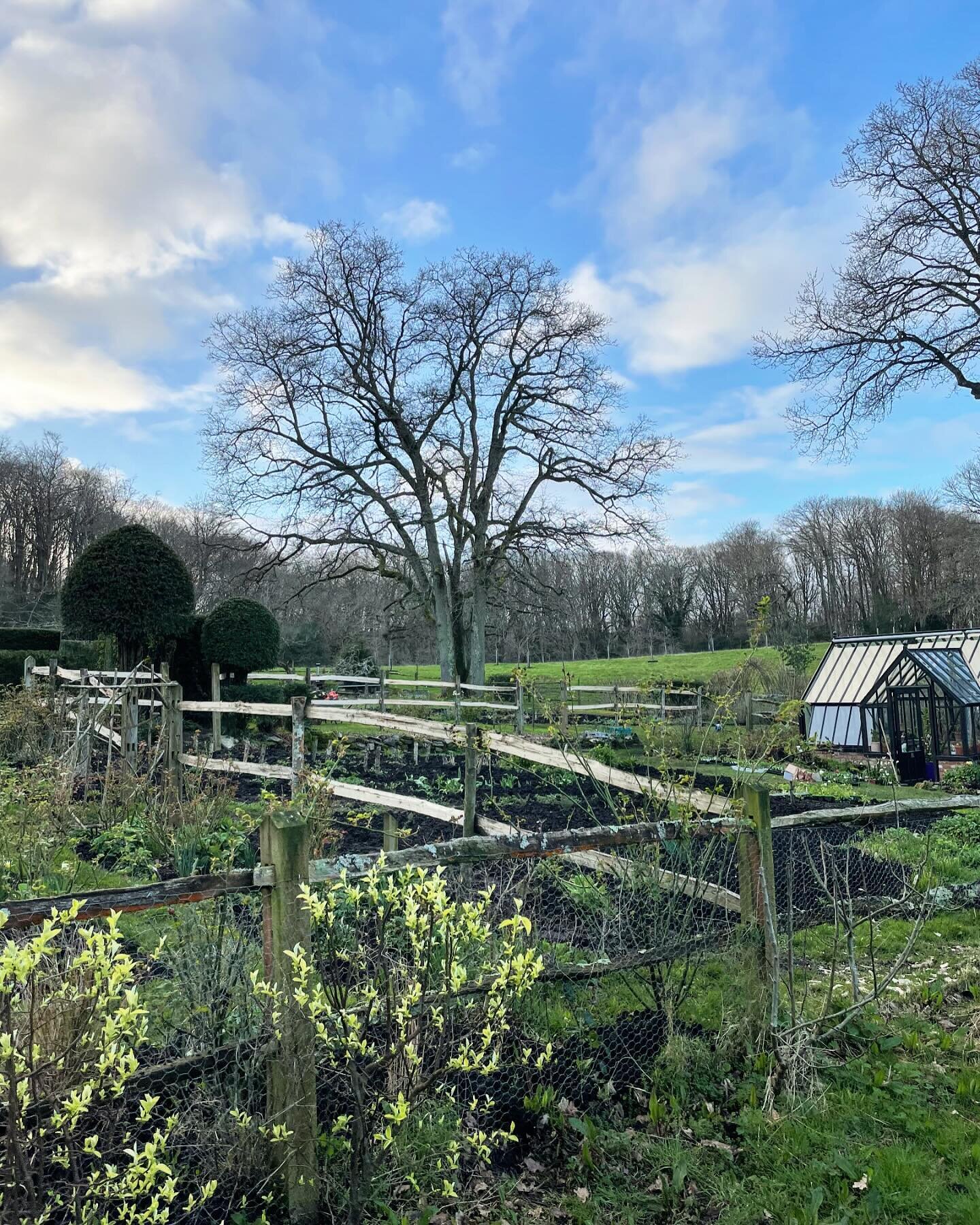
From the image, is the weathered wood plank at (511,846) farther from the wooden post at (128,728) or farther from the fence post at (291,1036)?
the wooden post at (128,728)

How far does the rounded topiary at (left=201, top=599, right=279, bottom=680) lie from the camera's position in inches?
758

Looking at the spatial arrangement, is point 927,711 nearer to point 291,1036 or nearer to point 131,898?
point 291,1036

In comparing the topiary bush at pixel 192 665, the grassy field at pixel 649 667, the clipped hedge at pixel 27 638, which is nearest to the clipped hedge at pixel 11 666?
the topiary bush at pixel 192 665

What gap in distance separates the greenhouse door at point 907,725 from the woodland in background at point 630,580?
21189 mm

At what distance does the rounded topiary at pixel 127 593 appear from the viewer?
1805 centimetres

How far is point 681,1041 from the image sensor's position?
3.47 m

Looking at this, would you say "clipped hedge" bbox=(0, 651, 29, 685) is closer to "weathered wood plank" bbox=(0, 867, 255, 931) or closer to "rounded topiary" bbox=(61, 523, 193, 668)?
"rounded topiary" bbox=(61, 523, 193, 668)

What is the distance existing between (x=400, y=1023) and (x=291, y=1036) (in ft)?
1.22

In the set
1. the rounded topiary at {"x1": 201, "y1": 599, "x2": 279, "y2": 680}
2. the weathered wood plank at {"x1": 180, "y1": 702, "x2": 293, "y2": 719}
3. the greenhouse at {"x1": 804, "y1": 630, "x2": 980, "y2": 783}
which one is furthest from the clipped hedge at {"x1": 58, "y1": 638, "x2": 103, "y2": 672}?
the greenhouse at {"x1": 804, "y1": 630, "x2": 980, "y2": 783}

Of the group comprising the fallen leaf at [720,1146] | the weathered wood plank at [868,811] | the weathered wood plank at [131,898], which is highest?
the weathered wood plank at [131,898]

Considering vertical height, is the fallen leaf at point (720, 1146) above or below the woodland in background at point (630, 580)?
below

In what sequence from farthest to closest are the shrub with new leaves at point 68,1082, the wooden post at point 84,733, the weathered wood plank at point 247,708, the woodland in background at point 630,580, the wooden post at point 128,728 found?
the woodland in background at point 630,580 → the weathered wood plank at point 247,708 → the wooden post at point 128,728 → the wooden post at point 84,733 → the shrub with new leaves at point 68,1082

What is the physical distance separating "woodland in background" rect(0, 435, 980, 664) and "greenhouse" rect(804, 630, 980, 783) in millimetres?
18693

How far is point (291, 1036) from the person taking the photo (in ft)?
8.19
